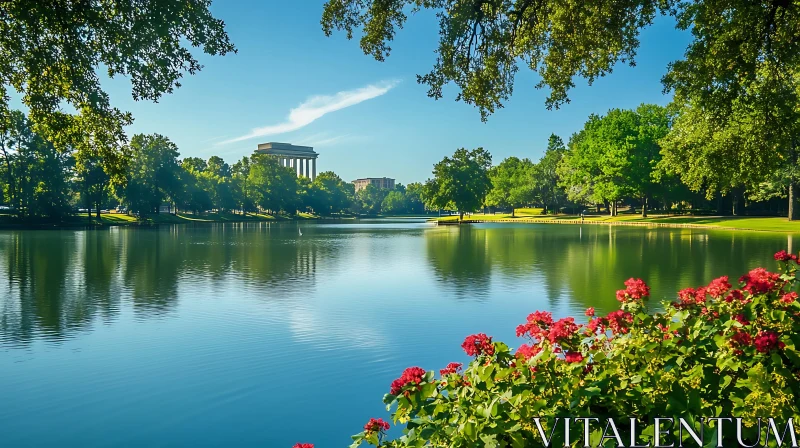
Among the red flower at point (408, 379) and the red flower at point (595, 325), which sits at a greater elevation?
the red flower at point (595, 325)

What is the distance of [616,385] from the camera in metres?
4.39

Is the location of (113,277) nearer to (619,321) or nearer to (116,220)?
(619,321)

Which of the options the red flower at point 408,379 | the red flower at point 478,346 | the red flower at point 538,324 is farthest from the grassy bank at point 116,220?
the red flower at point 408,379

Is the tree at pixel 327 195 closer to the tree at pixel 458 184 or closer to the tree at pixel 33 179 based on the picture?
the tree at pixel 458 184

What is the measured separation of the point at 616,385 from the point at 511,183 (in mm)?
123976

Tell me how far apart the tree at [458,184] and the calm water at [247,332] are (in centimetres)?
6843

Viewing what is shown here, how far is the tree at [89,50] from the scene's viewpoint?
9062 mm

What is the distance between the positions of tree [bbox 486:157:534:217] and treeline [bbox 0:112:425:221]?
127 feet

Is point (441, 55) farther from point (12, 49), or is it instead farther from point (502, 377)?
point (502, 377)

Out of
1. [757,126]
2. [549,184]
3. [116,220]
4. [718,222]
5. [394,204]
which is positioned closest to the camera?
[757,126]

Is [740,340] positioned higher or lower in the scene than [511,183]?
lower

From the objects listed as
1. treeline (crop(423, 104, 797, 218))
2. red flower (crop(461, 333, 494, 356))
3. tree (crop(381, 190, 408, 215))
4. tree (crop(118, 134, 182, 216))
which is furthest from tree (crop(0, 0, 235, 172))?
tree (crop(381, 190, 408, 215))

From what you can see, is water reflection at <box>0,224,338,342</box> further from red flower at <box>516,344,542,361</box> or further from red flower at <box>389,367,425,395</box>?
red flower at <box>516,344,542,361</box>

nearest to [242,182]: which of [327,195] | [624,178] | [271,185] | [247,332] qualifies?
[271,185]
